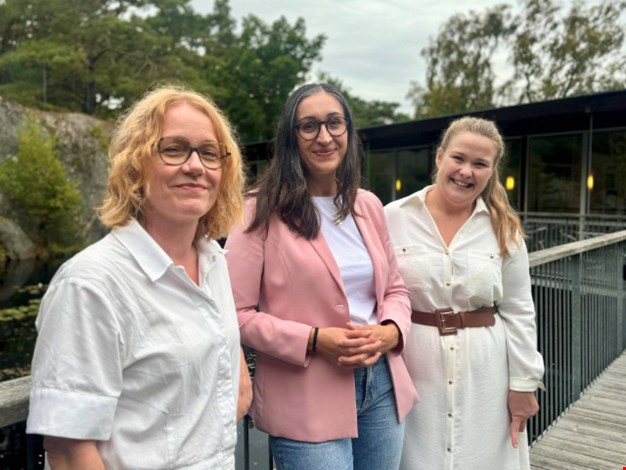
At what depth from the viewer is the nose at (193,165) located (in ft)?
4.06

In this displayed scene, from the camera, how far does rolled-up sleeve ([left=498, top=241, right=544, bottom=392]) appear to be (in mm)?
2154

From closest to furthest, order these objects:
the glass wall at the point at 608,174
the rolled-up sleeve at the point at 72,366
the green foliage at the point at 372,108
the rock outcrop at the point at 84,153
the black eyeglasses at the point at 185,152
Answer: the rolled-up sleeve at the point at 72,366
the black eyeglasses at the point at 185,152
the glass wall at the point at 608,174
the rock outcrop at the point at 84,153
the green foliage at the point at 372,108

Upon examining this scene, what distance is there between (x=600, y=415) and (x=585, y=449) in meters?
0.64

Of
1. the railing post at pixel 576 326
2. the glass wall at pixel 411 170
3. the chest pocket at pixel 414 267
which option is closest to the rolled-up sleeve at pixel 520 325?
the chest pocket at pixel 414 267

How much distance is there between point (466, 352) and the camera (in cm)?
211

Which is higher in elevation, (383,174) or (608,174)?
(383,174)

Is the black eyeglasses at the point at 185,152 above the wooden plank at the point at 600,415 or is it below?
above

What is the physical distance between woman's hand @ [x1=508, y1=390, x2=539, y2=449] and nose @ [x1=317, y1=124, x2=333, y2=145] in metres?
1.33

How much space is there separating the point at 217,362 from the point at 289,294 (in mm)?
494

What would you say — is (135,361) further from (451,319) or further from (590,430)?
(590,430)

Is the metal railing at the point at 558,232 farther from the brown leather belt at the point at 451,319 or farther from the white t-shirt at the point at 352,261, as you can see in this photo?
the white t-shirt at the point at 352,261

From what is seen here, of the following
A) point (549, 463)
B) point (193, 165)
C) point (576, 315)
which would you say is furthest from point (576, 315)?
point (193, 165)

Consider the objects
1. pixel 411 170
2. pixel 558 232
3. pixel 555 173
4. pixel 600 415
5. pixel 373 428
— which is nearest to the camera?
pixel 373 428

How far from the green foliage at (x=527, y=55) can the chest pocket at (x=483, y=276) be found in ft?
95.1
